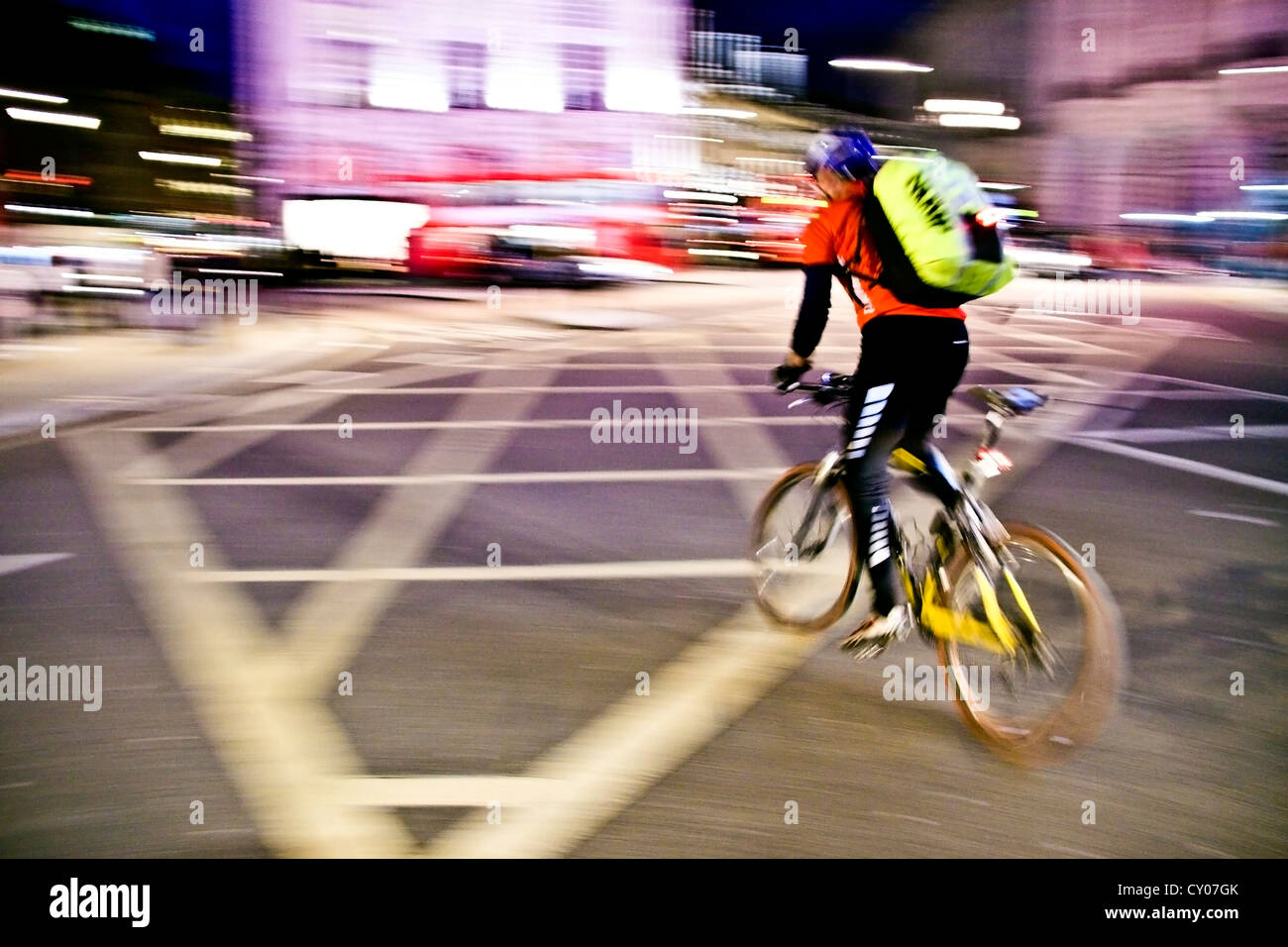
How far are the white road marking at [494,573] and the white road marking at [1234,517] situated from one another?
8.78 feet

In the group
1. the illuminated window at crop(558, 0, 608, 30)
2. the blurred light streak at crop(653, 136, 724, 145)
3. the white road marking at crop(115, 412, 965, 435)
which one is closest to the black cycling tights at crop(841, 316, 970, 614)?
the white road marking at crop(115, 412, 965, 435)

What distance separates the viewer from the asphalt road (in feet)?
10.9

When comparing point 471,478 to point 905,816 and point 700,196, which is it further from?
point 700,196

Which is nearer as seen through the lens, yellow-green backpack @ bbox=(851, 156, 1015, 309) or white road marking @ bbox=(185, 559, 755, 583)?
yellow-green backpack @ bbox=(851, 156, 1015, 309)

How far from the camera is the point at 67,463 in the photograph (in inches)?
313

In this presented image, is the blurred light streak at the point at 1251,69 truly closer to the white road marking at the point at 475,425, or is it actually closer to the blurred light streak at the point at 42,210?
the blurred light streak at the point at 42,210

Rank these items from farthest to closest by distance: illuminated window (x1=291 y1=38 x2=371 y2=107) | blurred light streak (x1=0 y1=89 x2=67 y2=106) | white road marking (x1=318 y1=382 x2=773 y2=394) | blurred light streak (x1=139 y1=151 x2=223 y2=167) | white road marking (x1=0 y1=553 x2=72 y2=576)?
blurred light streak (x1=139 y1=151 x2=223 y2=167) → blurred light streak (x1=0 y1=89 x2=67 y2=106) → illuminated window (x1=291 y1=38 x2=371 y2=107) → white road marking (x1=318 y1=382 x2=773 y2=394) → white road marking (x1=0 y1=553 x2=72 y2=576)

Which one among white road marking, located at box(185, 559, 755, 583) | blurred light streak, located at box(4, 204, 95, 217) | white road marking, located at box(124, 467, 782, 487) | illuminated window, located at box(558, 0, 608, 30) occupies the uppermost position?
illuminated window, located at box(558, 0, 608, 30)

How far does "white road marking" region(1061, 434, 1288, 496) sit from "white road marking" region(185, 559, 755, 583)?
361 cm

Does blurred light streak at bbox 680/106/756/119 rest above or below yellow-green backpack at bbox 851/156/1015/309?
above

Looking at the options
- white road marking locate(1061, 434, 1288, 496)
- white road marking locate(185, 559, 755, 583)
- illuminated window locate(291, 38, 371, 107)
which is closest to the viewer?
white road marking locate(185, 559, 755, 583)

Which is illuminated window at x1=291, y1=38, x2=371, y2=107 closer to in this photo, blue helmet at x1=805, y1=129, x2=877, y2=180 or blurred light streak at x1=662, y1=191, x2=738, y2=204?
blurred light streak at x1=662, y1=191, x2=738, y2=204
